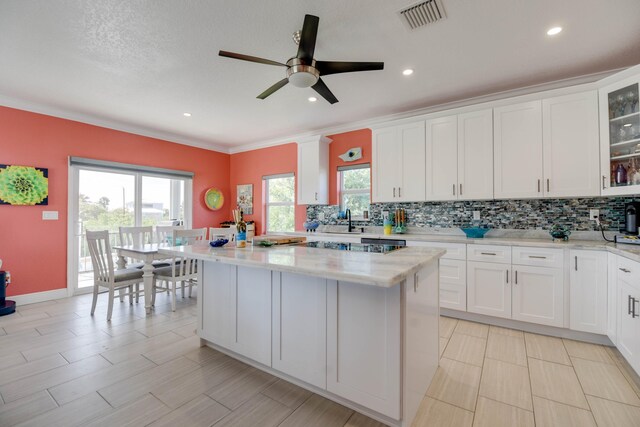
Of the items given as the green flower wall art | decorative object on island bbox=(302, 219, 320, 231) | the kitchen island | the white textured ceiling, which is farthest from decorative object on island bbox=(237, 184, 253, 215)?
the kitchen island

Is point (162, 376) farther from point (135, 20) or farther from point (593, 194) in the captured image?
point (593, 194)

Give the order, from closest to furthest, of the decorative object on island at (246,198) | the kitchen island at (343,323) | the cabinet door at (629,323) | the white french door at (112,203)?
the kitchen island at (343,323)
the cabinet door at (629,323)
the white french door at (112,203)
the decorative object on island at (246,198)

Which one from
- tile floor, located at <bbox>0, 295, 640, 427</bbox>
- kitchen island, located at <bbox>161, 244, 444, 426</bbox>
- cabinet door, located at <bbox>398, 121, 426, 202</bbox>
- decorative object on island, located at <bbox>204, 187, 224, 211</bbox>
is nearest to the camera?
kitchen island, located at <bbox>161, 244, 444, 426</bbox>

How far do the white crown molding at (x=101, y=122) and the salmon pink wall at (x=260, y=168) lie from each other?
650 millimetres

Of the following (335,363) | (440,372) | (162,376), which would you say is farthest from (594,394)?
(162,376)

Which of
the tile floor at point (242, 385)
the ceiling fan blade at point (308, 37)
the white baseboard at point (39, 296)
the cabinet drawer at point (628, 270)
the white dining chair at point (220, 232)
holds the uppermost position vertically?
the ceiling fan blade at point (308, 37)

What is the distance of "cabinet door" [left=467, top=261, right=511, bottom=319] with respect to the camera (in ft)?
9.53

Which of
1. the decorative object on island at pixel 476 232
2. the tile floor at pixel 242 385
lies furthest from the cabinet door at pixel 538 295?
the decorative object on island at pixel 476 232

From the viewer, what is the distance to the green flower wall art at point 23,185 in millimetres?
3541

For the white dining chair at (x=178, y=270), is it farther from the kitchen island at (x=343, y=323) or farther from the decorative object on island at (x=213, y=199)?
the decorative object on island at (x=213, y=199)

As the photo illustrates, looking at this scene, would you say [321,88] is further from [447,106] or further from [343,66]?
[447,106]

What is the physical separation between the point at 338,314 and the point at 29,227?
14.6 feet

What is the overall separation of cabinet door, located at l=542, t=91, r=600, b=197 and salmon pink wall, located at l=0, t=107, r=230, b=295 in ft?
18.9

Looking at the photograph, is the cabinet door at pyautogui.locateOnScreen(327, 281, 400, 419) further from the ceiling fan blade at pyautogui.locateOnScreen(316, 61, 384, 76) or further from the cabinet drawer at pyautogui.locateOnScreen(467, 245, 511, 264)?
the cabinet drawer at pyautogui.locateOnScreen(467, 245, 511, 264)
